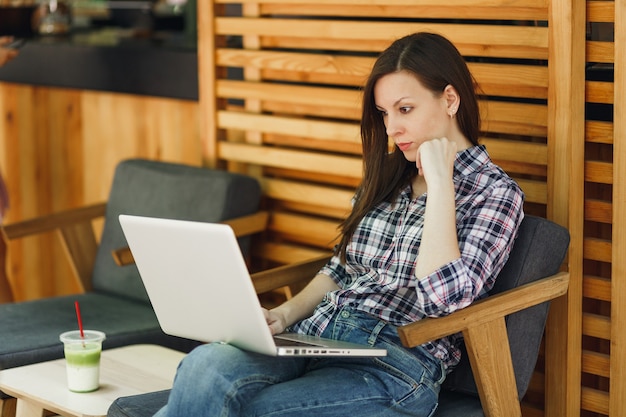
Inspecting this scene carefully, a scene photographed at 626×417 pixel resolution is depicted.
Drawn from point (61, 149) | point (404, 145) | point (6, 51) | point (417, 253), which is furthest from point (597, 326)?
point (61, 149)

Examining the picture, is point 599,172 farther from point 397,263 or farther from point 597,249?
A: point 397,263

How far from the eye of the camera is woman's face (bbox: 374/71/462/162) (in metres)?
2.38

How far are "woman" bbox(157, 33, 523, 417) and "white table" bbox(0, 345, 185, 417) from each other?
1.23 ft

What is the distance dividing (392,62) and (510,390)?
30.1 inches

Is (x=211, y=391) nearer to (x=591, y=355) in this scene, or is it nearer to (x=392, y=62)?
(x=392, y=62)

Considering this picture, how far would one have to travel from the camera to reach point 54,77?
4266mm

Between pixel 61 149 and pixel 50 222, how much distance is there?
3.20ft

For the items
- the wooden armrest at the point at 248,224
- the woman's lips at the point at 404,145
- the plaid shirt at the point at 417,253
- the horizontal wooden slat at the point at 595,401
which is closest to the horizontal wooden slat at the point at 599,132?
the plaid shirt at the point at 417,253

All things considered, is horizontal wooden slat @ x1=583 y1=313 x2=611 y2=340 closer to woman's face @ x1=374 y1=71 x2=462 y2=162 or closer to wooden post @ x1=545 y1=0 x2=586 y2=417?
wooden post @ x1=545 y1=0 x2=586 y2=417

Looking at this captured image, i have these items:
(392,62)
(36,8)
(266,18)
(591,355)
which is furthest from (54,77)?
(591,355)

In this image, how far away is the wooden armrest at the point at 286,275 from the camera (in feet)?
9.05

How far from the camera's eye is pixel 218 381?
211 cm

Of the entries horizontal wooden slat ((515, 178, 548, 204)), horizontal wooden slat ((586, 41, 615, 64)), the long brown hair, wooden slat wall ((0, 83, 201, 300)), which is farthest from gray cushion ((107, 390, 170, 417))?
wooden slat wall ((0, 83, 201, 300))

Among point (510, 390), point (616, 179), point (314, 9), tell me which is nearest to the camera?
point (510, 390)
